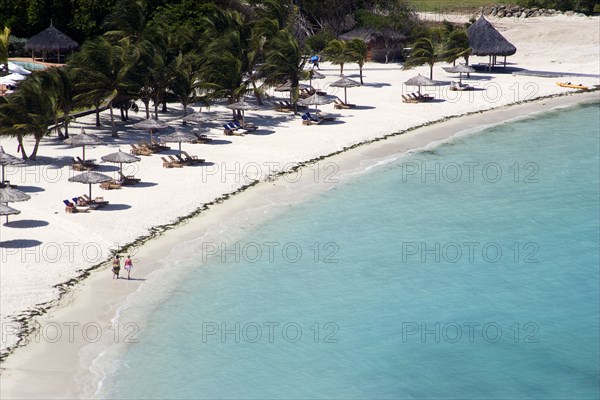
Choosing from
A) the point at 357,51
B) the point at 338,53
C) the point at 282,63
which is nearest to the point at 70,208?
the point at 282,63

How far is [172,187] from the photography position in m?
49.1

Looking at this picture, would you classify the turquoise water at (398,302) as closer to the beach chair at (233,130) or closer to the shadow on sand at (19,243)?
the shadow on sand at (19,243)

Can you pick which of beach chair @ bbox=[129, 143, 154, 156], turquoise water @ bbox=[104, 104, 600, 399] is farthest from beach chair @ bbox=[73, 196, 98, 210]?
beach chair @ bbox=[129, 143, 154, 156]

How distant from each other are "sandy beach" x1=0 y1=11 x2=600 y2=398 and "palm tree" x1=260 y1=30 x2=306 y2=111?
2444 millimetres

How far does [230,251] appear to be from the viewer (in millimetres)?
42594

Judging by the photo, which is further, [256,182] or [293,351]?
[256,182]

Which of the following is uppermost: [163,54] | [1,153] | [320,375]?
[163,54]

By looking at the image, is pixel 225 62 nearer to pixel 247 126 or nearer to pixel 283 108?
pixel 247 126

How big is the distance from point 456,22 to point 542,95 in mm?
29657

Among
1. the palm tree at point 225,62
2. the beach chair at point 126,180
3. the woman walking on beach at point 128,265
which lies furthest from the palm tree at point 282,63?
the woman walking on beach at point 128,265

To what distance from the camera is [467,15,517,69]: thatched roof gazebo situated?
80312mm

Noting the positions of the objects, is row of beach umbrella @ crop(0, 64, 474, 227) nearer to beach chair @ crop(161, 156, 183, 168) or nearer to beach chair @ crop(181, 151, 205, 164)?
beach chair @ crop(181, 151, 205, 164)

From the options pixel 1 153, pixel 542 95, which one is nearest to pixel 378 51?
pixel 542 95

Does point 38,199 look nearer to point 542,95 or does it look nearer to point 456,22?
point 542,95
